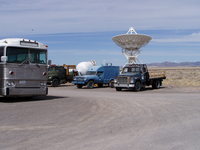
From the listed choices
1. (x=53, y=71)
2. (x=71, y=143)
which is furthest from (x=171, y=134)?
(x=53, y=71)

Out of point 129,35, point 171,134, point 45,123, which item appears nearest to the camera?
point 171,134

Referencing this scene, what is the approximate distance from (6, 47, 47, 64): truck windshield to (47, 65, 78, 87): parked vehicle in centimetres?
1628

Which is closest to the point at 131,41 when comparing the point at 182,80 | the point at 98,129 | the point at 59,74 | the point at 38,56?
the point at 182,80

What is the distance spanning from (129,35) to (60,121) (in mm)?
43789

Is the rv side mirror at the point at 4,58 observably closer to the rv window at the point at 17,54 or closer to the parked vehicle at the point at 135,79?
the rv window at the point at 17,54

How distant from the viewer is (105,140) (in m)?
7.33

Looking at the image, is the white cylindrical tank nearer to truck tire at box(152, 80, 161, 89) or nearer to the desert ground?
truck tire at box(152, 80, 161, 89)

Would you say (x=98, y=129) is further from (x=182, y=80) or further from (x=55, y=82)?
(x=182, y=80)

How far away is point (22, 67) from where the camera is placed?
15.6 metres

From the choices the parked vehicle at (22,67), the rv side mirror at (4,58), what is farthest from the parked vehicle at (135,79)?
the rv side mirror at (4,58)

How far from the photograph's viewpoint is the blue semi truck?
30531mm

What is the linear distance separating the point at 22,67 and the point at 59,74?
1797cm

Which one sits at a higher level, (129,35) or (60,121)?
(129,35)

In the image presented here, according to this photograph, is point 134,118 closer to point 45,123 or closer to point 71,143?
point 45,123
